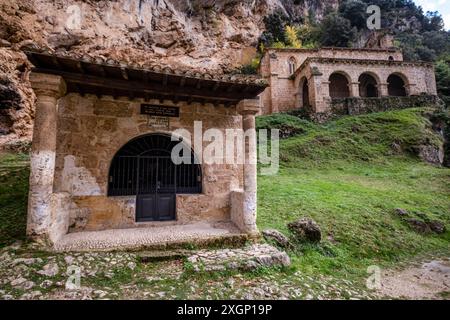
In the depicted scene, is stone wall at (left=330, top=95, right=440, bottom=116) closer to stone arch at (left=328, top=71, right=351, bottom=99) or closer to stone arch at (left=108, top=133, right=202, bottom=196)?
stone arch at (left=328, top=71, right=351, bottom=99)

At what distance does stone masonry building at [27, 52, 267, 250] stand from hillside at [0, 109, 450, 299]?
89 cm

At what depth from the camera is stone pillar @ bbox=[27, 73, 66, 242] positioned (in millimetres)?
4148

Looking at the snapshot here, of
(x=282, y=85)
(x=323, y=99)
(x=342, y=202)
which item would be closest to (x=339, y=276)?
(x=342, y=202)

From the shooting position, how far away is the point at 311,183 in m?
10.4

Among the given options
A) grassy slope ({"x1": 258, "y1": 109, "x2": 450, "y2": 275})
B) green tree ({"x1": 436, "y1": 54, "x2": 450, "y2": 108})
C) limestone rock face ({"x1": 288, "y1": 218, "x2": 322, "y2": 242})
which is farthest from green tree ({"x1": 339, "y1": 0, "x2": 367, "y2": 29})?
limestone rock face ({"x1": 288, "y1": 218, "x2": 322, "y2": 242})

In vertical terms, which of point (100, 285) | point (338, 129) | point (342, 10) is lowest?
point (100, 285)

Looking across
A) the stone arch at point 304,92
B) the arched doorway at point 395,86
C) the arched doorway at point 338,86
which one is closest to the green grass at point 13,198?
the stone arch at point 304,92

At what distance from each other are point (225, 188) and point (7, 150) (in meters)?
10.2

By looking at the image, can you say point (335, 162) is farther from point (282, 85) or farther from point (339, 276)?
point (282, 85)

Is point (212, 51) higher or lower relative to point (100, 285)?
higher

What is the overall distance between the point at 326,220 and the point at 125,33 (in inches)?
768

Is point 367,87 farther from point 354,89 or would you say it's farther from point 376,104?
point 376,104

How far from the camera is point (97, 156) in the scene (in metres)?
5.39

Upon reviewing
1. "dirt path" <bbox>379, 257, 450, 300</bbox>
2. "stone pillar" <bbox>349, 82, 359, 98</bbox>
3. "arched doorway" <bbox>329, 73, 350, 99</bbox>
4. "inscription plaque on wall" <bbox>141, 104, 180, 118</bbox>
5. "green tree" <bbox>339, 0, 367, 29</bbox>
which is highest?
"green tree" <bbox>339, 0, 367, 29</bbox>
